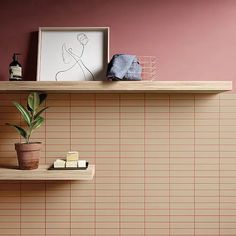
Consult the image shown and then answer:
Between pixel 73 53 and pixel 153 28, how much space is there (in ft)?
1.49

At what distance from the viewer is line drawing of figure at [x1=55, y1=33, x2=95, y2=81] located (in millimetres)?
1430

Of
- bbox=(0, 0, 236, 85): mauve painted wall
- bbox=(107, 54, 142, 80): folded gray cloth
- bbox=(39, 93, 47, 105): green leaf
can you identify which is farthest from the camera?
bbox=(0, 0, 236, 85): mauve painted wall

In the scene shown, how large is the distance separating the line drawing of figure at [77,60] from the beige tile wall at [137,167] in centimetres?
12

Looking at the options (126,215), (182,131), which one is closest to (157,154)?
(182,131)

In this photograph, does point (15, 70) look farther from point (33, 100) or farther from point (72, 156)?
point (72, 156)

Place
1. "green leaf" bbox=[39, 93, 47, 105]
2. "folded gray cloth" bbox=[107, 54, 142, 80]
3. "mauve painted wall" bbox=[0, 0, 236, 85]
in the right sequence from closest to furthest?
1. "folded gray cloth" bbox=[107, 54, 142, 80]
2. "green leaf" bbox=[39, 93, 47, 105]
3. "mauve painted wall" bbox=[0, 0, 236, 85]

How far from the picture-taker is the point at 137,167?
1497 mm

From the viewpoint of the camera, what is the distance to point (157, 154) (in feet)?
4.91

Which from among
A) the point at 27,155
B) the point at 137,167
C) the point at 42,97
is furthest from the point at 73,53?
the point at 137,167

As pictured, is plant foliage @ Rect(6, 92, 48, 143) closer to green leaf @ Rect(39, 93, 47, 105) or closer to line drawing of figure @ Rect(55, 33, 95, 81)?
green leaf @ Rect(39, 93, 47, 105)

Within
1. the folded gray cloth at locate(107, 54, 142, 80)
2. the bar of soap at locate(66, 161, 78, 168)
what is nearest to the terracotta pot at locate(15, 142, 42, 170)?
the bar of soap at locate(66, 161, 78, 168)

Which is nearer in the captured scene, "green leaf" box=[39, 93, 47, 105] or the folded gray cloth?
the folded gray cloth

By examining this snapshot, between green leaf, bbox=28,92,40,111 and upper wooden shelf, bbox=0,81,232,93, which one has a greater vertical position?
upper wooden shelf, bbox=0,81,232,93

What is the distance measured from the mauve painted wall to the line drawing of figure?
92mm
